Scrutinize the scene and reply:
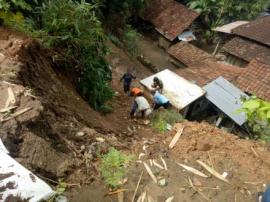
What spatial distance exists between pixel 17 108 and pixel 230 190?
355cm

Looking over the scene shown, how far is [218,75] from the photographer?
638 inches

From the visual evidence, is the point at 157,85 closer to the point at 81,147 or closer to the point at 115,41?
the point at 115,41

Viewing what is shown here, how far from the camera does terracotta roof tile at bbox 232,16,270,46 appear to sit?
20.5 meters

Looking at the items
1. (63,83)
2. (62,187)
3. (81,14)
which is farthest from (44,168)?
(81,14)

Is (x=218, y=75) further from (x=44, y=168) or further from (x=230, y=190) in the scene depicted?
(x=44, y=168)

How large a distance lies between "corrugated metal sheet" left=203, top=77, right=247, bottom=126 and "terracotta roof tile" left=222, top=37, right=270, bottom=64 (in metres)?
5.77

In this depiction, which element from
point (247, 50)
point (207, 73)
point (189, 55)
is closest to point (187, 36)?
point (189, 55)

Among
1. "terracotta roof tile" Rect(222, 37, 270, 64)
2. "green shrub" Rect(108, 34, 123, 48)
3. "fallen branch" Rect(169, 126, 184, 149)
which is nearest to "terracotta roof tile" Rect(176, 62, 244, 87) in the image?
"terracotta roof tile" Rect(222, 37, 270, 64)

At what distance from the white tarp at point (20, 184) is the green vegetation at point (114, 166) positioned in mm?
1169

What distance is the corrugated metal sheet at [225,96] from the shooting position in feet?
45.1

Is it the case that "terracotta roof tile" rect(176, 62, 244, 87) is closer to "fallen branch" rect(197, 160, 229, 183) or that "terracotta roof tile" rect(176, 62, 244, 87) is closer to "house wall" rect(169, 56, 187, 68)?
"house wall" rect(169, 56, 187, 68)

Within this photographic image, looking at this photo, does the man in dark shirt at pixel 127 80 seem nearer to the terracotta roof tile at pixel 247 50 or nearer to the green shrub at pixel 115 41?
the green shrub at pixel 115 41

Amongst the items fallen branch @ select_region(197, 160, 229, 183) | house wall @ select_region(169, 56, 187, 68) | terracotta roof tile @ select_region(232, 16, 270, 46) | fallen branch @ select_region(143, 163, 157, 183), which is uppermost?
fallen branch @ select_region(143, 163, 157, 183)

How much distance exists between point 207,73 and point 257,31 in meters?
7.24
